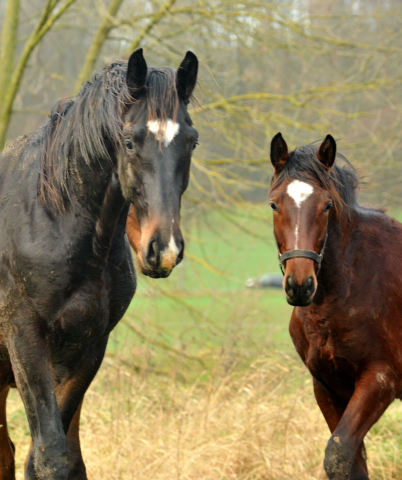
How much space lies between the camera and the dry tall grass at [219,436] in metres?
4.13

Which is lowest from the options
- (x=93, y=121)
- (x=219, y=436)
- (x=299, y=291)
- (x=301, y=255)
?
(x=219, y=436)

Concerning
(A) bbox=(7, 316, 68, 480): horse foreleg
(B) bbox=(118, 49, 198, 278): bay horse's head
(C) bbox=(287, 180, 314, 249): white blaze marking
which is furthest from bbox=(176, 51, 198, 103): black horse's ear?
(A) bbox=(7, 316, 68, 480): horse foreleg

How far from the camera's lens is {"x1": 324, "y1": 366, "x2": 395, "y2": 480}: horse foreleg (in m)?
2.82

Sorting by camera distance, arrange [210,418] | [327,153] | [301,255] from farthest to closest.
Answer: [210,418], [327,153], [301,255]

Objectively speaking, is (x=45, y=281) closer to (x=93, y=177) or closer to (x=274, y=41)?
(x=93, y=177)

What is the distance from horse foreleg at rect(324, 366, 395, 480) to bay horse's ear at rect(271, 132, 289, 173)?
51.9 inches

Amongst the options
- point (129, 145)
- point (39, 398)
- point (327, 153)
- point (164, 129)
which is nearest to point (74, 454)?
point (39, 398)

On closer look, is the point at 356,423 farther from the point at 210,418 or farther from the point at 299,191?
the point at 210,418

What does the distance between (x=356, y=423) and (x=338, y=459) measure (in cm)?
21

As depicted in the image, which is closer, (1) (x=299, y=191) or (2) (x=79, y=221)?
(2) (x=79, y=221)

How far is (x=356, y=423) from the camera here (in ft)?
9.53

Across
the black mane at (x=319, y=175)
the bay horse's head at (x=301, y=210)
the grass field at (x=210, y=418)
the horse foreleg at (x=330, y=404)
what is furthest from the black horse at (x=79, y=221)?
the horse foreleg at (x=330, y=404)

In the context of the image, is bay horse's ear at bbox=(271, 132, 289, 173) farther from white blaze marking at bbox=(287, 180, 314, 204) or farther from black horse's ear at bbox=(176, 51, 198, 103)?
black horse's ear at bbox=(176, 51, 198, 103)

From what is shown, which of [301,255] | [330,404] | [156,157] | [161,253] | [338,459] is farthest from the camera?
[330,404]
